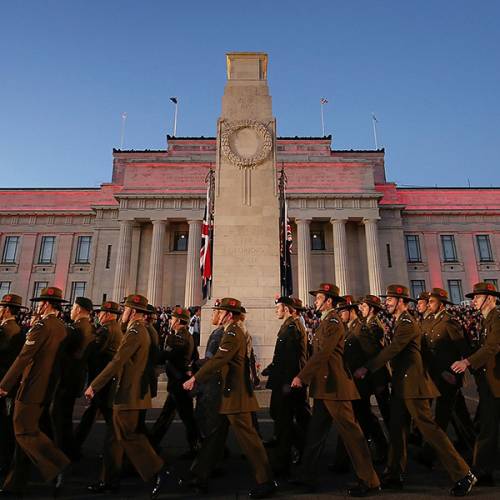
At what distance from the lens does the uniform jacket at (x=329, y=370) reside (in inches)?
169

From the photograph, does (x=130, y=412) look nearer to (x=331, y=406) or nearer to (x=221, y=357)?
(x=221, y=357)

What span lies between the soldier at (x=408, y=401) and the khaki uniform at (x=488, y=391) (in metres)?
0.39

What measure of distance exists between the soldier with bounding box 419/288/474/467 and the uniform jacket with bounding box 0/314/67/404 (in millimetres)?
4443

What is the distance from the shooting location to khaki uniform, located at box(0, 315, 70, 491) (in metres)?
4.04

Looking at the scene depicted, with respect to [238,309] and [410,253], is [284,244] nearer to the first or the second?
[238,309]

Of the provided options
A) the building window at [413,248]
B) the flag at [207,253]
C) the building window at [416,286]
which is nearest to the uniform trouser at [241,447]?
the flag at [207,253]

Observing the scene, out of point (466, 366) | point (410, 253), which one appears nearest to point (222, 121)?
point (466, 366)

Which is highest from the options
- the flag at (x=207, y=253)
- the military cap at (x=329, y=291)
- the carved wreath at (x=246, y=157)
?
the carved wreath at (x=246, y=157)

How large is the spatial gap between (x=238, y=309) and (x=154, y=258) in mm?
31176

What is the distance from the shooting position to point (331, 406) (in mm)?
4266

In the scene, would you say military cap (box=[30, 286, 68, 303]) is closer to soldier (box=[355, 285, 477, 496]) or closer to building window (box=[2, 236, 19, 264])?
soldier (box=[355, 285, 477, 496])

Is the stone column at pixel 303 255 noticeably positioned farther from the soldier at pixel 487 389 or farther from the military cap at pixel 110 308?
the soldier at pixel 487 389

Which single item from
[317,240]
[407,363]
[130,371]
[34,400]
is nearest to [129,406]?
[130,371]

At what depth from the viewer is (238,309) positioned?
15.3 ft
